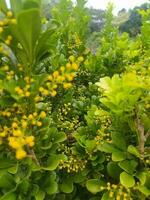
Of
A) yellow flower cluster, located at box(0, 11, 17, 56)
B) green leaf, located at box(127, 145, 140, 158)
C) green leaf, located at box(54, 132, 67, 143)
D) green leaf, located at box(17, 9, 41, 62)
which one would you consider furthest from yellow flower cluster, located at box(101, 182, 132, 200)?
yellow flower cluster, located at box(0, 11, 17, 56)

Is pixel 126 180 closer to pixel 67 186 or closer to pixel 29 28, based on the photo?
pixel 67 186

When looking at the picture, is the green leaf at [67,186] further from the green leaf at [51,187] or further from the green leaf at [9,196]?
the green leaf at [9,196]

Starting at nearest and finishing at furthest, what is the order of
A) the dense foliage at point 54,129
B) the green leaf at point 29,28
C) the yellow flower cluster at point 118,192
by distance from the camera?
1. the green leaf at point 29,28
2. the dense foliage at point 54,129
3. the yellow flower cluster at point 118,192

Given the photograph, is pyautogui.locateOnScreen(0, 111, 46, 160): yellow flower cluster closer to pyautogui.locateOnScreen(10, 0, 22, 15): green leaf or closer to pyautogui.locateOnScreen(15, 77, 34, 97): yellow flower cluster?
pyautogui.locateOnScreen(15, 77, 34, 97): yellow flower cluster

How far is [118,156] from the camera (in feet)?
11.7

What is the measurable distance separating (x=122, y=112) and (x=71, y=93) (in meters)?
1.33

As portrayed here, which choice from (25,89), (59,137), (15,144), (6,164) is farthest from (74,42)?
(15,144)

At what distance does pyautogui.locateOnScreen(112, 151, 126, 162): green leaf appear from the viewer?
3.54 m

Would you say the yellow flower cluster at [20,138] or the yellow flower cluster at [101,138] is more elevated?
the yellow flower cluster at [20,138]

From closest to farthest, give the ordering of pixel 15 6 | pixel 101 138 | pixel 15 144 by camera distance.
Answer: pixel 15 144 → pixel 15 6 → pixel 101 138

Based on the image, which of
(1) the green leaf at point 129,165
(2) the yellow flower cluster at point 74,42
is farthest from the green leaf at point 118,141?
(2) the yellow flower cluster at point 74,42

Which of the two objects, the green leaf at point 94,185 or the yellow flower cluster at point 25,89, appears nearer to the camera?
the yellow flower cluster at point 25,89

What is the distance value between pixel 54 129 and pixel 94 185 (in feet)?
1.76

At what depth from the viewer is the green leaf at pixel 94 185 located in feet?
12.0
